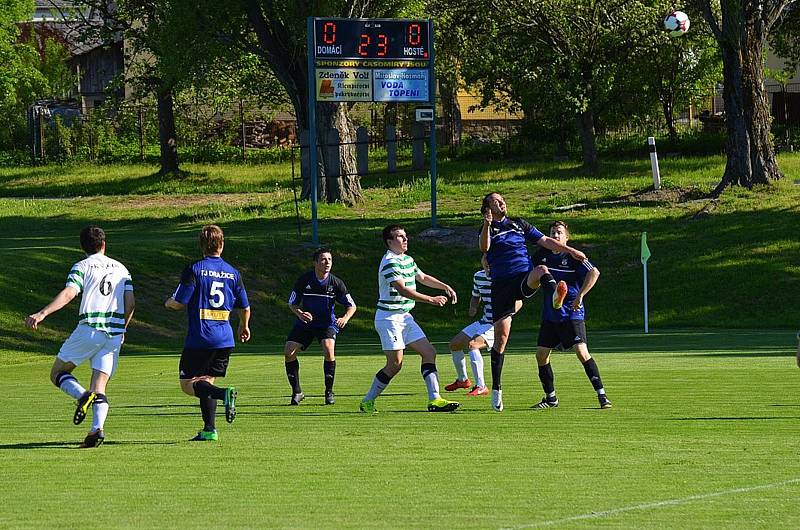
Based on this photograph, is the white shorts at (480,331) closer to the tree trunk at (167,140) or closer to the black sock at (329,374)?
the black sock at (329,374)

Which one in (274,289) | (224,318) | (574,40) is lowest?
(274,289)

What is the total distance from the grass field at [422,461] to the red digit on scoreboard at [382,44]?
51.8 ft

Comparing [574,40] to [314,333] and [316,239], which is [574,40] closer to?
[316,239]

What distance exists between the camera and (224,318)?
39.2ft

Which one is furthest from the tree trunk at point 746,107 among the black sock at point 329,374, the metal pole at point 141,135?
the black sock at point 329,374

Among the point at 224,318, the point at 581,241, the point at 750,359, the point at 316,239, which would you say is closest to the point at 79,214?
the point at 316,239

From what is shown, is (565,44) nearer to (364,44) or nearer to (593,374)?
(364,44)

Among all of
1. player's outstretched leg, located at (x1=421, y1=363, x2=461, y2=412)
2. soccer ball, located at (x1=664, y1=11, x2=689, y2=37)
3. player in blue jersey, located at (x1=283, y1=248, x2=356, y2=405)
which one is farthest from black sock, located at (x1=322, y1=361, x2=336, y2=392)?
soccer ball, located at (x1=664, y1=11, x2=689, y2=37)

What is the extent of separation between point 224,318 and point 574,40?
1476 inches

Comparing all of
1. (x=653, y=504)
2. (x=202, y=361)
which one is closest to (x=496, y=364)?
(x=202, y=361)

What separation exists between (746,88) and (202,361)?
2975 centimetres

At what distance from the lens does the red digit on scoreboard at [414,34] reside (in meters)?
32.5

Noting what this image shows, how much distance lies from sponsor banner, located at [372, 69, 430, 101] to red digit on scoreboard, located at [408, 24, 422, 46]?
94 centimetres

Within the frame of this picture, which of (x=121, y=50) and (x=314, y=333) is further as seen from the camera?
(x=121, y=50)
